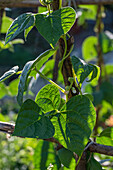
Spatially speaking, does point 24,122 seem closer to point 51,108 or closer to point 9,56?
point 51,108

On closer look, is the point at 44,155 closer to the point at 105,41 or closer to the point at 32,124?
the point at 32,124

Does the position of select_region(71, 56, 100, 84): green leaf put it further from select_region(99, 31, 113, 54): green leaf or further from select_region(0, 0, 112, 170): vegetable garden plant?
select_region(99, 31, 113, 54): green leaf

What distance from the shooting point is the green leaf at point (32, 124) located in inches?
12.1

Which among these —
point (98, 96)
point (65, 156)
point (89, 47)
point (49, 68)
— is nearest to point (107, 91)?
point (98, 96)

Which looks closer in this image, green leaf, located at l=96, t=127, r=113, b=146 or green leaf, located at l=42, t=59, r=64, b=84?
green leaf, located at l=96, t=127, r=113, b=146

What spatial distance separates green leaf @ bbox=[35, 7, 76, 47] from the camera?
0.31m

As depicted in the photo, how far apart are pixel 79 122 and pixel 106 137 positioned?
8 cm

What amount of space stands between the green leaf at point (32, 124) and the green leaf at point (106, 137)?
106 millimetres

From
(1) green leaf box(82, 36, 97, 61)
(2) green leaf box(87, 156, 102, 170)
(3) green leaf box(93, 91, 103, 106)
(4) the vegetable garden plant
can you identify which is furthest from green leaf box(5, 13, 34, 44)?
(1) green leaf box(82, 36, 97, 61)

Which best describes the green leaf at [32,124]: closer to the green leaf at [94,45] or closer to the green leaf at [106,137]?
the green leaf at [106,137]

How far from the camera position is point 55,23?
314 mm

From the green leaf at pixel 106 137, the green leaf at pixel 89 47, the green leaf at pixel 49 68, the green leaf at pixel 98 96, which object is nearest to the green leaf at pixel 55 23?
the green leaf at pixel 106 137

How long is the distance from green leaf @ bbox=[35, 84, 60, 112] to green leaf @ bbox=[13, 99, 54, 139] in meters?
0.03

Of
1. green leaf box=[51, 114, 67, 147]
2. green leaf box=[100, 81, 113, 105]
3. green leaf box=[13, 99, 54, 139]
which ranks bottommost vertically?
green leaf box=[100, 81, 113, 105]
